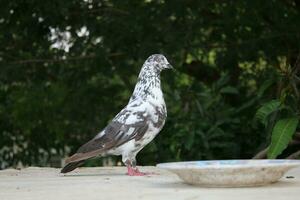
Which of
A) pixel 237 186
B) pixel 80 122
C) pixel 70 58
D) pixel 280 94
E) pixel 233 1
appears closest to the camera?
pixel 237 186

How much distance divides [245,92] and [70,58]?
6.10 feet

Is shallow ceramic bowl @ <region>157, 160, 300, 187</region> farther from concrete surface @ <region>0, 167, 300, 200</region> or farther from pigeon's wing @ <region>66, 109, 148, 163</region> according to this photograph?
pigeon's wing @ <region>66, 109, 148, 163</region>

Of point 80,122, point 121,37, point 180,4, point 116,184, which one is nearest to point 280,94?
point 180,4

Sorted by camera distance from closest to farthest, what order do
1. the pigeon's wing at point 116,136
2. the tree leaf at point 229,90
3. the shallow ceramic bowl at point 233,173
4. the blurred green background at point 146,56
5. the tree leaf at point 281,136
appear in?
the shallow ceramic bowl at point 233,173 < the pigeon's wing at point 116,136 < the tree leaf at point 281,136 < the blurred green background at point 146,56 < the tree leaf at point 229,90

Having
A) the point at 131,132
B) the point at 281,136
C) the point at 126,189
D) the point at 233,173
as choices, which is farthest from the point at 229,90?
the point at 233,173

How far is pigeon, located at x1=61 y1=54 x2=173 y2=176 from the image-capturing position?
150 inches

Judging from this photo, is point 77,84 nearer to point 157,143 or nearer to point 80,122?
point 80,122

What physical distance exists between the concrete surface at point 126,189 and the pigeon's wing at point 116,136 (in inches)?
5.3

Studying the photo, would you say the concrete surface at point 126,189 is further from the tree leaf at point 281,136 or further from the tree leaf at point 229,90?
the tree leaf at point 229,90

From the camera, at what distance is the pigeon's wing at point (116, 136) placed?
3.81 metres

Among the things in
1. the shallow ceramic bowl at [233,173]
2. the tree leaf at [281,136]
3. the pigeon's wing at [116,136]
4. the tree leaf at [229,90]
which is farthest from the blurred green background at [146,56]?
the shallow ceramic bowl at [233,173]

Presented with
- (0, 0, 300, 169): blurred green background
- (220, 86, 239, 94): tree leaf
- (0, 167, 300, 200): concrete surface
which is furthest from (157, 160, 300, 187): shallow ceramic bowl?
(220, 86, 239, 94): tree leaf

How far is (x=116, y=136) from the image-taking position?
12.6ft

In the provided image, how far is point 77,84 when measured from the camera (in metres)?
7.12
